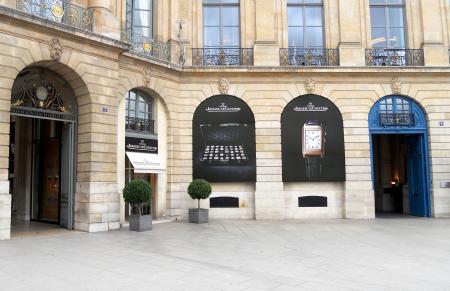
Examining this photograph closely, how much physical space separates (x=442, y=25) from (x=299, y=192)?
9565mm

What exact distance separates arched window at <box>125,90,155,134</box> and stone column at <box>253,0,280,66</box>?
478 cm

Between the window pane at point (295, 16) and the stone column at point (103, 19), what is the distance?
26.3 feet

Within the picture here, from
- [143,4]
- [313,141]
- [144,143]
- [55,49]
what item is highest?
[143,4]

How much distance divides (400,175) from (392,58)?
6.87 meters

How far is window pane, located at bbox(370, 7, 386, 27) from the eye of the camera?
1958 cm

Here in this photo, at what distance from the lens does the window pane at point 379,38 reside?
1933 centimetres

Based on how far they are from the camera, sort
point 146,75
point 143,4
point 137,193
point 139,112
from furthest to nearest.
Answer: point 143,4, point 139,112, point 146,75, point 137,193

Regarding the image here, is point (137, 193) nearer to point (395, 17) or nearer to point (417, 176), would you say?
point (417, 176)

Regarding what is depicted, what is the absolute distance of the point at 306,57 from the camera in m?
18.8

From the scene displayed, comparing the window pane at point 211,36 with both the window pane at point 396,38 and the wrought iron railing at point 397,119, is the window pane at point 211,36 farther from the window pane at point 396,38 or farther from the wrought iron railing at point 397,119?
the wrought iron railing at point 397,119

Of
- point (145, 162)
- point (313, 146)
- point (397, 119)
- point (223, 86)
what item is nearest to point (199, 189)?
point (145, 162)

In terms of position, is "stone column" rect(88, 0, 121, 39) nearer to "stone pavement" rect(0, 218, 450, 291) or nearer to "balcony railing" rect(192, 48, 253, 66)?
"balcony railing" rect(192, 48, 253, 66)

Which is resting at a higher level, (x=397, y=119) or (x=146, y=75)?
(x=146, y=75)

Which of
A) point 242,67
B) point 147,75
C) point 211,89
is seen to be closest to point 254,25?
point 242,67
